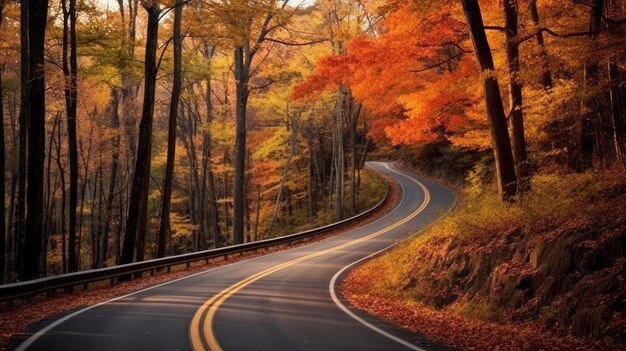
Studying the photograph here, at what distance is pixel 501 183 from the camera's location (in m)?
12.7

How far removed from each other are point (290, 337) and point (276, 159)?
31.7 m

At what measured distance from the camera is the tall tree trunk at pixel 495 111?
12320 mm

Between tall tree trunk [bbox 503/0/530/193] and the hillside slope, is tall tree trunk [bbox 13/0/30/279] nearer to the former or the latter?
the hillside slope

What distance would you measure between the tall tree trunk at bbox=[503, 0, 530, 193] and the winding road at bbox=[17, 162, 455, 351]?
20.9 feet

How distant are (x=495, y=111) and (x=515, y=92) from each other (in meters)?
1.64

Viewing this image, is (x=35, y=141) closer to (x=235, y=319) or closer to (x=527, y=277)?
(x=235, y=319)

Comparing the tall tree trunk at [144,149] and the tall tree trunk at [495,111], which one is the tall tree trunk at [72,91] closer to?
the tall tree trunk at [144,149]

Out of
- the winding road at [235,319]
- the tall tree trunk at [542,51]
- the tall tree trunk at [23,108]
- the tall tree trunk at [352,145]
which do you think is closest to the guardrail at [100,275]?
the tall tree trunk at [23,108]

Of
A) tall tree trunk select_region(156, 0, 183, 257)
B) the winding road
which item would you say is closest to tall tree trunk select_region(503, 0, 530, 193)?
the winding road

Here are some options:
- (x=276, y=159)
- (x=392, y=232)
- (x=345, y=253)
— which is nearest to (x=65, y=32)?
(x=345, y=253)

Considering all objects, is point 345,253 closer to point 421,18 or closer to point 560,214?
point 421,18

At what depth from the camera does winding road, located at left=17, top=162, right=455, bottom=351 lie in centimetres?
723

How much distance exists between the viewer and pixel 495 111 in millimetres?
12523

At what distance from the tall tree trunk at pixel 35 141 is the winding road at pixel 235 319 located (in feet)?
11.2
